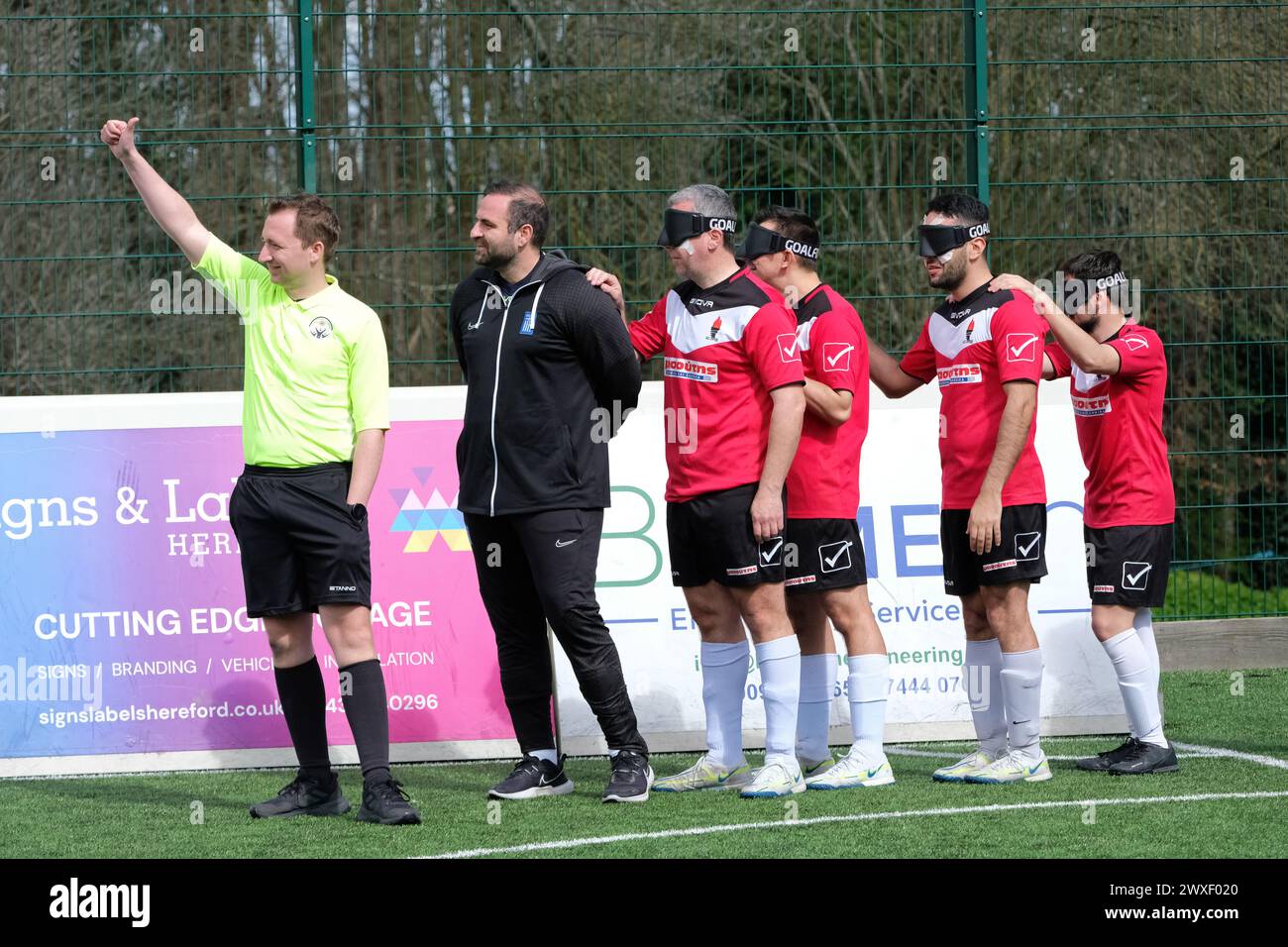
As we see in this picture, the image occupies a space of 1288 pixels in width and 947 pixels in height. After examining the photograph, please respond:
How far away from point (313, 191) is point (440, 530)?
1.86 meters

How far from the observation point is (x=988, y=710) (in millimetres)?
6457

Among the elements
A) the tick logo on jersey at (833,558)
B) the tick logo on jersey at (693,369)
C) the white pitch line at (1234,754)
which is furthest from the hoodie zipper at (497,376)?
the white pitch line at (1234,754)

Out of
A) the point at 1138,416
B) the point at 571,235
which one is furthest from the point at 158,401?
the point at 1138,416

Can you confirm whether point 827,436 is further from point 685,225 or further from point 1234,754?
point 1234,754

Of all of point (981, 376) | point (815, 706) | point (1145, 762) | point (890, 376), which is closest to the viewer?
point (981, 376)

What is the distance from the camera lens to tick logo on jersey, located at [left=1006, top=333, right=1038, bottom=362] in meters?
6.03

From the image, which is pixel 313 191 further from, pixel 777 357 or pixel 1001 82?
pixel 1001 82

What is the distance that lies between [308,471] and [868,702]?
7.28 feet

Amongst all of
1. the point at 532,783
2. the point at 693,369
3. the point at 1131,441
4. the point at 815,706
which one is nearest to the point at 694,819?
the point at 532,783

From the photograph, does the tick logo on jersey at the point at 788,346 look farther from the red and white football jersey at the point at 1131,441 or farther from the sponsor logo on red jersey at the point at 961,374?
the red and white football jersey at the point at 1131,441

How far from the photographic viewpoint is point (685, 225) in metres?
5.98

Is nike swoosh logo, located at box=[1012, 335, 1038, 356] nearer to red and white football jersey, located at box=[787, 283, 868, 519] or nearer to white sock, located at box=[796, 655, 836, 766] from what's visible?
red and white football jersey, located at box=[787, 283, 868, 519]

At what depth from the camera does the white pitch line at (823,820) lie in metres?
5.12

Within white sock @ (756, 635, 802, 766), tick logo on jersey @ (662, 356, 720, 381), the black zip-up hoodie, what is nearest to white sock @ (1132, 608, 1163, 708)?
white sock @ (756, 635, 802, 766)
